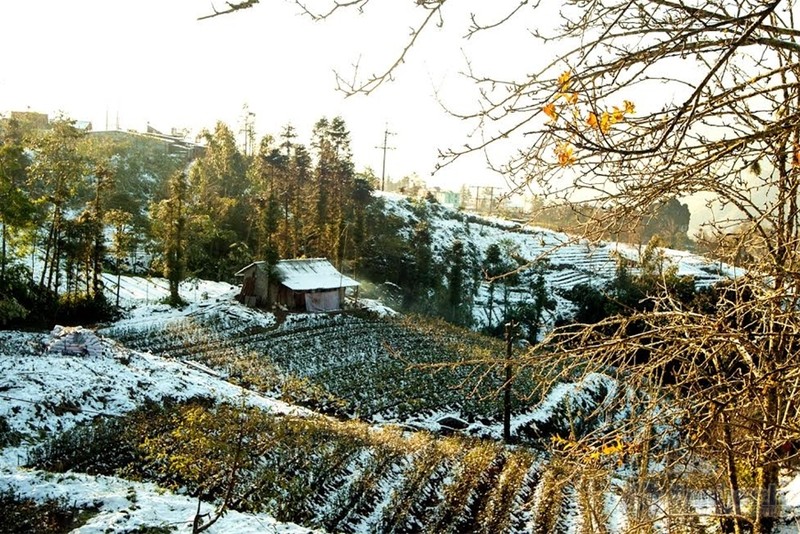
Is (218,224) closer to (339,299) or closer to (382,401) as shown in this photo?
(339,299)

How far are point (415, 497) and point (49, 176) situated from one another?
19.5 m

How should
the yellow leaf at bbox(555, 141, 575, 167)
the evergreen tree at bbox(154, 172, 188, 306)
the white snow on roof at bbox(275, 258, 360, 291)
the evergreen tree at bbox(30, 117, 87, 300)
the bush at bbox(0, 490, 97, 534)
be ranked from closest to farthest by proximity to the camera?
the yellow leaf at bbox(555, 141, 575, 167), the bush at bbox(0, 490, 97, 534), the evergreen tree at bbox(30, 117, 87, 300), the evergreen tree at bbox(154, 172, 188, 306), the white snow on roof at bbox(275, 258, 360, 291)

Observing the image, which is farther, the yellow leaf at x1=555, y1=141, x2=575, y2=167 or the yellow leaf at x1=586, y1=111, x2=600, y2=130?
the yellow leaf at x1=555, y1=141, x2=575, y2=167

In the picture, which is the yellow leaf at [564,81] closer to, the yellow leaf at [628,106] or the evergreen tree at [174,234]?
the yellow leaf at [628,106]

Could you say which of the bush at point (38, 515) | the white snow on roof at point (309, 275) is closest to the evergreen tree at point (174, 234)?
the white snow on roof at point (309, 275)

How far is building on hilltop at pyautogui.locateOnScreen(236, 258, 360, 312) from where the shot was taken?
28.2 m

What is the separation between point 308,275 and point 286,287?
1.50 metres

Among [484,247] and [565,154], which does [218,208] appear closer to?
[484,247]

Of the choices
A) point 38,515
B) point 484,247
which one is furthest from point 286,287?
point 484,247

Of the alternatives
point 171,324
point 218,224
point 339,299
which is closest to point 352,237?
point 339,299

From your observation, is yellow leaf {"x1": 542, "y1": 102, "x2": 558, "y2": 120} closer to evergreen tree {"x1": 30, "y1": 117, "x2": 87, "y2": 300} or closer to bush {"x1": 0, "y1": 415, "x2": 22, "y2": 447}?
bush {"x1": 0, "y1": 415, "x2": 22, "y2": 447}

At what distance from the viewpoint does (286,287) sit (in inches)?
1104

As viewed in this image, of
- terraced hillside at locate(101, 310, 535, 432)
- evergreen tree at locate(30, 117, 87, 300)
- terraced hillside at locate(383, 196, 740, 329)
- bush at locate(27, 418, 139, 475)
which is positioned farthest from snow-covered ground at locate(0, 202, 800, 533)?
terraced hillside at locate(383, 196, 740, 329)

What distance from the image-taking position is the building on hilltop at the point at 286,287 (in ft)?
92.4
